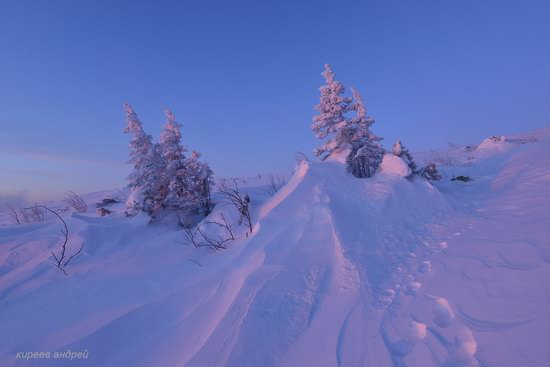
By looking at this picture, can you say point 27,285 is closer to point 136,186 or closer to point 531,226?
point 136,186

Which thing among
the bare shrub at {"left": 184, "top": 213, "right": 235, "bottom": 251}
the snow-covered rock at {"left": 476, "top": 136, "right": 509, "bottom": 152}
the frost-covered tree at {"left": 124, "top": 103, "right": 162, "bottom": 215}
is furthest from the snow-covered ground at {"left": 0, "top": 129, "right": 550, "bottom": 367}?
the snow-covered rock at {"left": 476, "top": 136, "right": 509, "bottom": 152}

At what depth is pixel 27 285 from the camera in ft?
11.8

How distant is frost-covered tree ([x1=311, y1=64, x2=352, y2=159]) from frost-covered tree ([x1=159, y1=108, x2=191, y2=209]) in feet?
11.9

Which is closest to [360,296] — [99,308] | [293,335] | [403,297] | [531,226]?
[403,297]

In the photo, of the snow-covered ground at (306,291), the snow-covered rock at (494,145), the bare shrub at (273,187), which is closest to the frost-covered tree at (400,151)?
the snow-covered ground at (306,291)

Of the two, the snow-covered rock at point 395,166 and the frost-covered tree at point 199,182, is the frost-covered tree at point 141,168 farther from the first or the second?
the snow-covered rock at point 395,166

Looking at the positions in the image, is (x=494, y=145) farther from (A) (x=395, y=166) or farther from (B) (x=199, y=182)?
(B) (x=199, y=182)

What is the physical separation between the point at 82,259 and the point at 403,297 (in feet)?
15.5

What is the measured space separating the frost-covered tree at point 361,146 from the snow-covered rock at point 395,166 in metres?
0.54

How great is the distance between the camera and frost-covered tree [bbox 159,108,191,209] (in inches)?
241

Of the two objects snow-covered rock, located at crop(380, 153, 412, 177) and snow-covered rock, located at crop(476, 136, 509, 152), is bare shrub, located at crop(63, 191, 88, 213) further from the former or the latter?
snow-covered rock, located at crop(476, 136, 509, 152)

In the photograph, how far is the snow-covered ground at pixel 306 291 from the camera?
6.12 feet

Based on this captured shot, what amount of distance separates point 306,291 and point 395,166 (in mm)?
4651

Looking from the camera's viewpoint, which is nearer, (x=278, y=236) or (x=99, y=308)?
(x=99, y=308)
